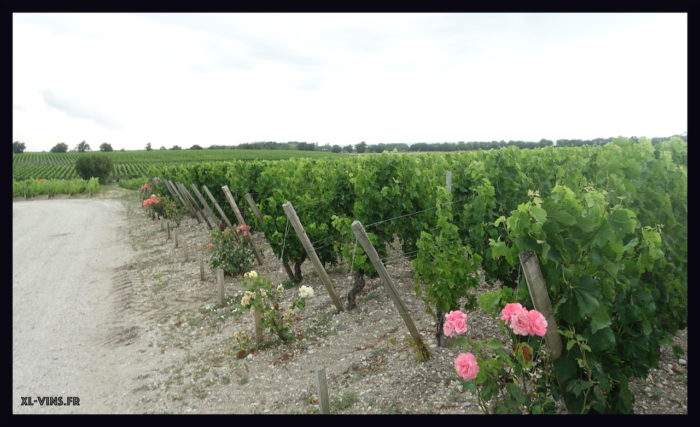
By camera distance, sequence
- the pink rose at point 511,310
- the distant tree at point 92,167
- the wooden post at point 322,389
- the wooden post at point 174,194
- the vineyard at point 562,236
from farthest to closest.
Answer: the distant tree at point 92,167
the wooden post at point 174,194
the wooden post at point 322,389
the vineyard at point 562,236
the pink rose at point 511,310

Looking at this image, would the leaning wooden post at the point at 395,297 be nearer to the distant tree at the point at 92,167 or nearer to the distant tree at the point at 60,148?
the distant tree at the point at 92,167

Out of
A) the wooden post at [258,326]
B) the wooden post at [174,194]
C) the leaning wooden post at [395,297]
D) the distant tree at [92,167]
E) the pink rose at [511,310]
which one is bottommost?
the wooden post at [258,326]

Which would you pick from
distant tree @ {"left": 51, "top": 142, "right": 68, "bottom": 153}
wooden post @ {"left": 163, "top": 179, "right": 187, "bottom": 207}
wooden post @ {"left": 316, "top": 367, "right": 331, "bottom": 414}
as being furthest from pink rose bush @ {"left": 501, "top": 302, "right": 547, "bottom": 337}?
distant tree @ {"left": 51, "top": 142, "right": 68, "bottom": 153}

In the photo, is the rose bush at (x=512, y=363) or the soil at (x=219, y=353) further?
the soil at (x=219, y=353)

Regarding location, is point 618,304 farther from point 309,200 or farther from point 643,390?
point 309,200

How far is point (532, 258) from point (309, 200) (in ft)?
17.5

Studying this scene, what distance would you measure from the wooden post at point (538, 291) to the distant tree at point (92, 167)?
2059 inches

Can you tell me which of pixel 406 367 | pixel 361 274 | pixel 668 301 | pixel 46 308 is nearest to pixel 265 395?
pixel 406 367

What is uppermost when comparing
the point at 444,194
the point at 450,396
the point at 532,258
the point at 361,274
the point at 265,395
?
the point at 444,194

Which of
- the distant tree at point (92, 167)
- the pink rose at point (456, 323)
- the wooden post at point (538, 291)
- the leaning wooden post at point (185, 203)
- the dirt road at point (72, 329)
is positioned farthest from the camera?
the distant tree at point (92, 167)

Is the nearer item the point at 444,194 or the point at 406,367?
the point at 406,367

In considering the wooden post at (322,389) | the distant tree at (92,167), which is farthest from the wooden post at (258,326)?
the distant tree at (92,167)

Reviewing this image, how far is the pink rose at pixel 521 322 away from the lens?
242 centimetres

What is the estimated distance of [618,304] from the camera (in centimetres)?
309
